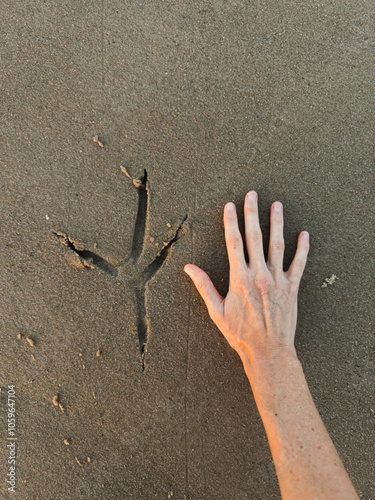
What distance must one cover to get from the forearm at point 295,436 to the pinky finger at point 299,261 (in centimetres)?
39

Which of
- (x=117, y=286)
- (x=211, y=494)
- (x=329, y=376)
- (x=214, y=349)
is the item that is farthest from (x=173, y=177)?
(x=211, y=494)

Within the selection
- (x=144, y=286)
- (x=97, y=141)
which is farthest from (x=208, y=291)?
(x=97, y=141)

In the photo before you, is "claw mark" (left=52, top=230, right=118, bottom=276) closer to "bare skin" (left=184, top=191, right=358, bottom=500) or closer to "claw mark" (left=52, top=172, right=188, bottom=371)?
"claw mark" (left=52, top=172, right=188, bottom=371)

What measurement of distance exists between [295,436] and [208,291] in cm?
75

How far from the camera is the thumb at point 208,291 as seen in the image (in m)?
1.72

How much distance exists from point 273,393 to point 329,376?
0.52 meters

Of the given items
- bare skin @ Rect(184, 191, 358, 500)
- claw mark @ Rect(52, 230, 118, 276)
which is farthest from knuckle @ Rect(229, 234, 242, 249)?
claw mark @ Rect(52, 230, 118, 276)

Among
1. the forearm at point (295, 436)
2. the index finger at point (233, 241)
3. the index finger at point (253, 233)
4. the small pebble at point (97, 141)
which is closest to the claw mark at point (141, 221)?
the small pebble at point (97, 141)

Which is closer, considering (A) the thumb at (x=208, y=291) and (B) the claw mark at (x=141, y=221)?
(A) the thumb at (x=208, y=291)

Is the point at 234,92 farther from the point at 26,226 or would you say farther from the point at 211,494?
the point at 211,494

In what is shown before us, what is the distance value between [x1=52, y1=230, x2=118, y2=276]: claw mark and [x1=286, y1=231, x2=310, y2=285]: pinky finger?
95cm

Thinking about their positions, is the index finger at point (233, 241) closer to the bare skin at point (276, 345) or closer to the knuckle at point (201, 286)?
the bare skin at point (276, 345)

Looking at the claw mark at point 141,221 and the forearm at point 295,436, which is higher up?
the claw mark at point 141,221

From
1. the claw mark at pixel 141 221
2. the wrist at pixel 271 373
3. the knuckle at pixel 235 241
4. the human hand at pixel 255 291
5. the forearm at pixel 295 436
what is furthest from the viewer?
the claw mark at pixel 141 221
